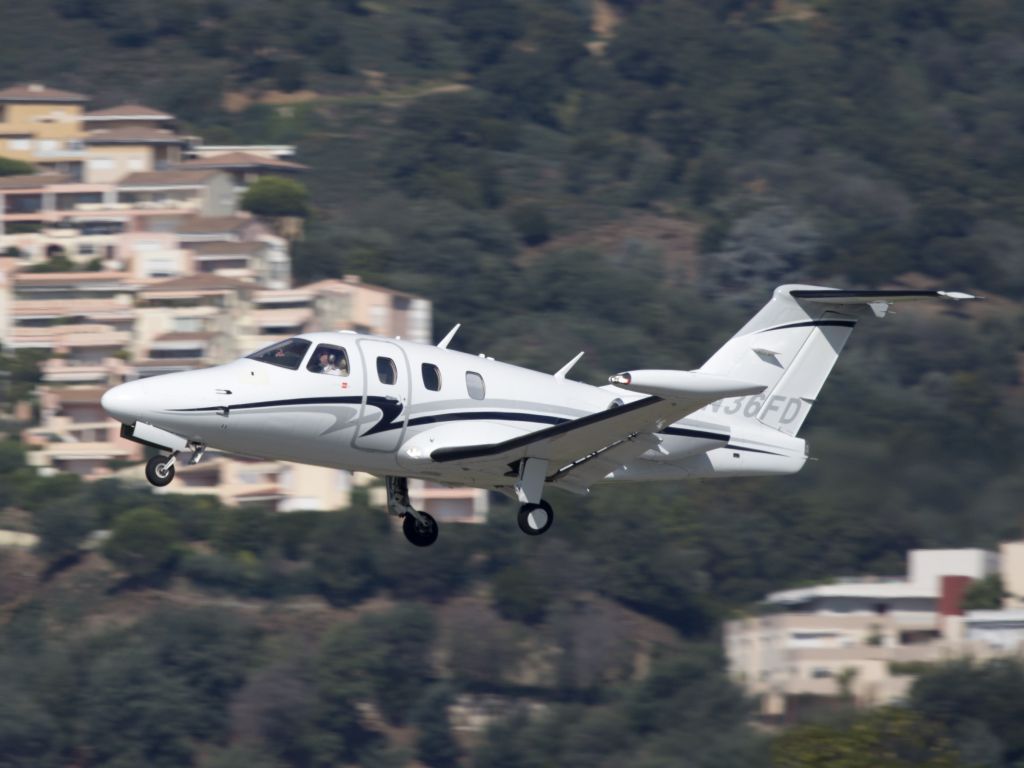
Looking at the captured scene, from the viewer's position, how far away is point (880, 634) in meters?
102

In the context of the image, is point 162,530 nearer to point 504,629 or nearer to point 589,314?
point 504,629

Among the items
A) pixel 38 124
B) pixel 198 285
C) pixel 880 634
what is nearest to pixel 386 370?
pixel 880 634

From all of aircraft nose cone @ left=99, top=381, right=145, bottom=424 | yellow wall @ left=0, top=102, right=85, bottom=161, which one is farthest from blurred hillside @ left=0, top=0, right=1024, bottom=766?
aircraft nose cone @ left=99, top=381, right=145, bottom=424

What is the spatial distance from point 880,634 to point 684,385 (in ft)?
268

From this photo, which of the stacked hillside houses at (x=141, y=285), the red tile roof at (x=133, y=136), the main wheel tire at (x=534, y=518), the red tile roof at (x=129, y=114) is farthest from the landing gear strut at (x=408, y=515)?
the red tile roof at (x=129, y=114)

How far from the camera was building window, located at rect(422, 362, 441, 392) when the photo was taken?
87.5 ft

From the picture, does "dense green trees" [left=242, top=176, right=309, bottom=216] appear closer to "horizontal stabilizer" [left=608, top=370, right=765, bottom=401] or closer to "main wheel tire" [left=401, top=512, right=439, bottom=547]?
"main wheel tire" [left=401, top=512, right=439, bottom=547]

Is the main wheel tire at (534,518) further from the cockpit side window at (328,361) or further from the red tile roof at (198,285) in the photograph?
the red tile roof at (198,285)

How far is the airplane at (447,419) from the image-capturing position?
25125 millimetres

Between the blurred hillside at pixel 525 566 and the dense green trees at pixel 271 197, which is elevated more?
the dense green trees at pixel 271 197

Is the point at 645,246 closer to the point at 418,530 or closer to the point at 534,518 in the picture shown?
the point at 418,530

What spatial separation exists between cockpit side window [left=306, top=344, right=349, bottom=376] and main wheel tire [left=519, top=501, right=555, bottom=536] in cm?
334

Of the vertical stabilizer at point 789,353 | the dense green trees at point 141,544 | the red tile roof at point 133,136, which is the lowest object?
the vertical stabilizer at point 789,353

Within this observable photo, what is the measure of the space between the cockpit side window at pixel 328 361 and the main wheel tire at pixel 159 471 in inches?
93.8
